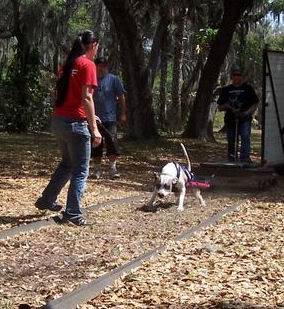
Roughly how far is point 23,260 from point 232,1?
15.3m

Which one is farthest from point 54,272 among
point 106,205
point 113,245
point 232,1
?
point 232,1

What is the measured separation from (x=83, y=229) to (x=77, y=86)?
1.49 meters

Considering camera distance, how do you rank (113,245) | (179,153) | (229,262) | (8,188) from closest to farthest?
(229,262)
(113,245)
(8,188)
(179,153)

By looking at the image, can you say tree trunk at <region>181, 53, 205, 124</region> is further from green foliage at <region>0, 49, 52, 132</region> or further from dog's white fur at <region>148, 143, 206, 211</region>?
dog's white fur at <region>148, 143, 206, 211</region>

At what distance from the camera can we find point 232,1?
20.0 metres

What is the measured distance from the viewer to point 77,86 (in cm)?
729

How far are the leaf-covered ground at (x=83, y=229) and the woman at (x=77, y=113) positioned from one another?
1.35 ft

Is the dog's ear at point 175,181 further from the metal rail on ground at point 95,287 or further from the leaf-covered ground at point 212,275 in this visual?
the metal rail on ground at point 95,287

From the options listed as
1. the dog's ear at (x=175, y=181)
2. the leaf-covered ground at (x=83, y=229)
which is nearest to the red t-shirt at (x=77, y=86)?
the leaf-covered ground at (x=83, y=229)

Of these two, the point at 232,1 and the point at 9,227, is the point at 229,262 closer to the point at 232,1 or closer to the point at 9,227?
the point at 9,227

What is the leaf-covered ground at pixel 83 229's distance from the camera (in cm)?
545

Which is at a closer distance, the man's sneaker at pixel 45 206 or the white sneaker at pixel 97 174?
the man's sneaker at pixel 45 206

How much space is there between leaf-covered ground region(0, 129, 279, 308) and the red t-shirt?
120 centimetres

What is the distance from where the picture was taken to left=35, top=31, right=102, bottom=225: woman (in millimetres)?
7258
